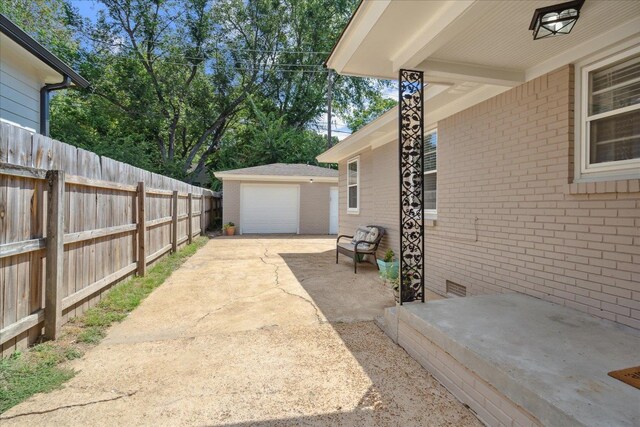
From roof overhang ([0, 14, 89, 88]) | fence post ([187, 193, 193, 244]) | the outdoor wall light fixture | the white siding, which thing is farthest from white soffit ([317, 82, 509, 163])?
the white siding

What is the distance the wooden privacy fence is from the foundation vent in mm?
4579

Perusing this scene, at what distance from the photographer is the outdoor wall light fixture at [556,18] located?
90.3 inches

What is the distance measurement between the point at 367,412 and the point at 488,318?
133 centimetres

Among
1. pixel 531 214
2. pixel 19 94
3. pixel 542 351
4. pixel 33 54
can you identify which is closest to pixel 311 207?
pixel 19 94

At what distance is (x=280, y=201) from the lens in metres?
14.1

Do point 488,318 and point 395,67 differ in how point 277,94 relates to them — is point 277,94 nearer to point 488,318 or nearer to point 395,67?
point 395,67

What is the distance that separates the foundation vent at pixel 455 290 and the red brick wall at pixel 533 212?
0.09 meters

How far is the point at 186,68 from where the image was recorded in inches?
790

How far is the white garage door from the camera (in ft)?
45.7

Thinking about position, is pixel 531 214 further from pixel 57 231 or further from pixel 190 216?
pixel 190 216

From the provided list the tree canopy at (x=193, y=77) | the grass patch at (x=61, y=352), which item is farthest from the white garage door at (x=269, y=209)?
the grass patch at (x=61, y=352)

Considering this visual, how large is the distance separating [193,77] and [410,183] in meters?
20.6

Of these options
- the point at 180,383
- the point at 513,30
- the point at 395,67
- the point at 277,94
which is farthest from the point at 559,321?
the point at 277,94

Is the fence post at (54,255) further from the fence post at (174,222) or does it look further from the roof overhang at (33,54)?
the fence post at (174,222)
